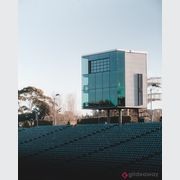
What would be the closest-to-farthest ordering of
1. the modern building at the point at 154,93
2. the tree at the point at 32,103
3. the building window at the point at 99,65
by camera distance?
the modern building at the point at 154,93 < the tree at the point at 32,103 < the building window at the point at 99,65

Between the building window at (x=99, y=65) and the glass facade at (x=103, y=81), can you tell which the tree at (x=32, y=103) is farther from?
the building window at (x=99, y=65)

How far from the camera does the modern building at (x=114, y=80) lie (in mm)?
6223

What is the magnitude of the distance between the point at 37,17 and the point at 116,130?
339 cm

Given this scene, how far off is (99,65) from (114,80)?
459mm

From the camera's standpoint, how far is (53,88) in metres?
5.91

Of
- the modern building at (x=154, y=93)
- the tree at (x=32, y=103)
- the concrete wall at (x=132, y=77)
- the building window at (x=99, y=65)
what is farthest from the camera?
the building window at (x=99, y=65)

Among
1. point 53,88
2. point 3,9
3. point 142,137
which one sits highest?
point 3,9

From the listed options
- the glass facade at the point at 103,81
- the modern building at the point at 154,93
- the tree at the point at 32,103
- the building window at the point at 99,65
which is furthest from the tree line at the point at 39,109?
the modern building at the point at 154,93

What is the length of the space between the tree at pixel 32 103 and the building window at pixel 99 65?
1.04 metres

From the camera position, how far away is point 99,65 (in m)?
7.34

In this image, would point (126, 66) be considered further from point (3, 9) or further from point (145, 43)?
point (3, 9)

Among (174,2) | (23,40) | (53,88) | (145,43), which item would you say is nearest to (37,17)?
(23,40)

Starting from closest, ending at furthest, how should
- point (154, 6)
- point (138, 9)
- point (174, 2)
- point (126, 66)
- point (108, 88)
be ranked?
point (174, 2)
point (154, 6)
point (138, 9)
point (126, 66)
point (108, 88)

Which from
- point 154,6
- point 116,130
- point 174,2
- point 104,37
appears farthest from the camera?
point 116,130
